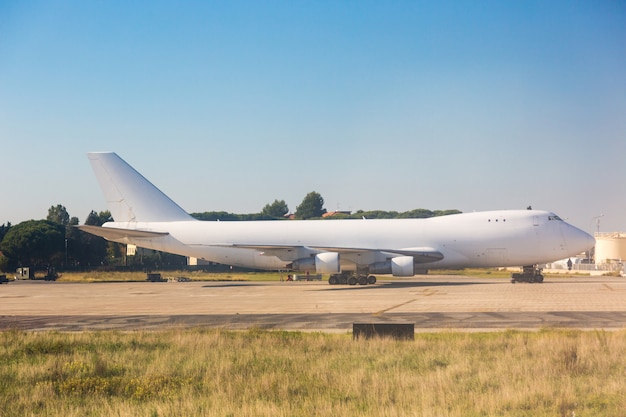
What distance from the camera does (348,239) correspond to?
50.6 m

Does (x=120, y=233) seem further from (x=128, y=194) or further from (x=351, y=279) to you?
(x=351, y=279)

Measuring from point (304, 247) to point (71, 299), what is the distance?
18016 mm

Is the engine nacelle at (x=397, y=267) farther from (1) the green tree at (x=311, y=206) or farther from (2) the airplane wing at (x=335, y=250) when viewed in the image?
(1) the green tree at (x=311, y=206)

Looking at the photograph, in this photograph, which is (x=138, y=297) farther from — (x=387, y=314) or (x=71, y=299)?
(x=387, y=314)

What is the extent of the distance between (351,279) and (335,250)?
3.06 metres

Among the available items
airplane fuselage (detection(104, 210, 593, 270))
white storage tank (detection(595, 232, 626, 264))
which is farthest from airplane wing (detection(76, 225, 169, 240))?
white storage tank (detection(595, 232, 626, 264))

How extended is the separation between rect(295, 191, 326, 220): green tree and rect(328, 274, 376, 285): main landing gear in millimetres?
127557

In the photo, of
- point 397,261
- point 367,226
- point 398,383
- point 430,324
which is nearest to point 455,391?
point 398,383

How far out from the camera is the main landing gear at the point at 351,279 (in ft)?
162

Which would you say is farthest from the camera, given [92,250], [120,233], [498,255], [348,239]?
[92,250]

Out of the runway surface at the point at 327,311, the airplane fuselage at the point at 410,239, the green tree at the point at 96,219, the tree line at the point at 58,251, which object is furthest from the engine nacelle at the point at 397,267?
the green tree at the point at 96,219

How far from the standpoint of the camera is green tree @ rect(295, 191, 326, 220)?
179 meters

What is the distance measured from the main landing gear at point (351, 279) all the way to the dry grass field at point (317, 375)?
1208 inches

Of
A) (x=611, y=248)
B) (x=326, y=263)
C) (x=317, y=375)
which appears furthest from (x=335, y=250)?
(x=611, y=248)
